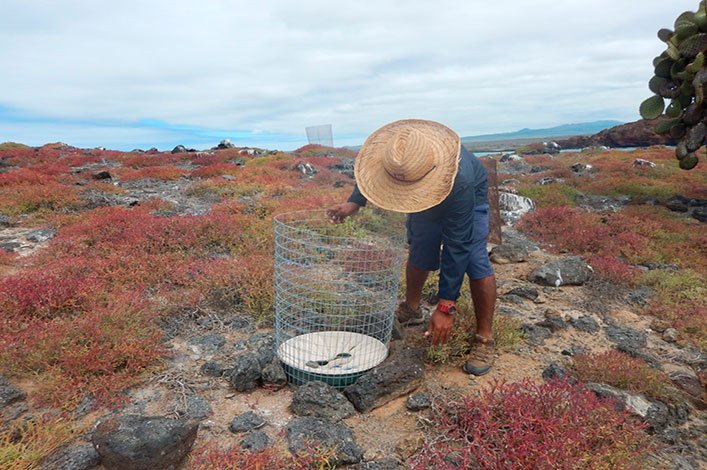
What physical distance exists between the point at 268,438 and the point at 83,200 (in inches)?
358

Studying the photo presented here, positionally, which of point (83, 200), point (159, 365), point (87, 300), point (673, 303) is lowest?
point (673, 303)

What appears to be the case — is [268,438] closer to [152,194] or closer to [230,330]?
[230,330]

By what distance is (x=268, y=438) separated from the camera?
287 centimetres

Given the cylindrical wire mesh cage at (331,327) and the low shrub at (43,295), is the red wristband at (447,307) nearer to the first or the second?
the cylindrical wire mesh cage at (331,327)

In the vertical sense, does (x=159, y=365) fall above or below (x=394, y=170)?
below

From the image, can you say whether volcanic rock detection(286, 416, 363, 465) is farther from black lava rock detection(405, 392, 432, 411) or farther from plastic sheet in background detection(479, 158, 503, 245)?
plastic sheet in background detection(479, 158, 503, 245)

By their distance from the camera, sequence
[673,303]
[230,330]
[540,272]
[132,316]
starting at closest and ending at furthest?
[132,316], [230,330], [673,303], [540,272]

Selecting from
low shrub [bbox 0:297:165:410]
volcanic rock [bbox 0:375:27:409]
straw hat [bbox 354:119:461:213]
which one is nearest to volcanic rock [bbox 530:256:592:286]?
straw hat [bbox 354:119:461:213]

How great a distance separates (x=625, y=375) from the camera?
11.1 feet

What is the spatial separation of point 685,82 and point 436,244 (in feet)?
7.14

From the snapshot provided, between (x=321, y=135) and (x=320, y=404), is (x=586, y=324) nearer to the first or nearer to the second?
(x=320, y=404)

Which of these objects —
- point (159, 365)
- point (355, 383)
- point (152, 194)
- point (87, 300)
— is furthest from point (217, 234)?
point (152, 194)

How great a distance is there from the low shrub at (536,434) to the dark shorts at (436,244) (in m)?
0.98

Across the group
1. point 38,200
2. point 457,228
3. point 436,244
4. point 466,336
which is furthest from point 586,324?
point 38,200
